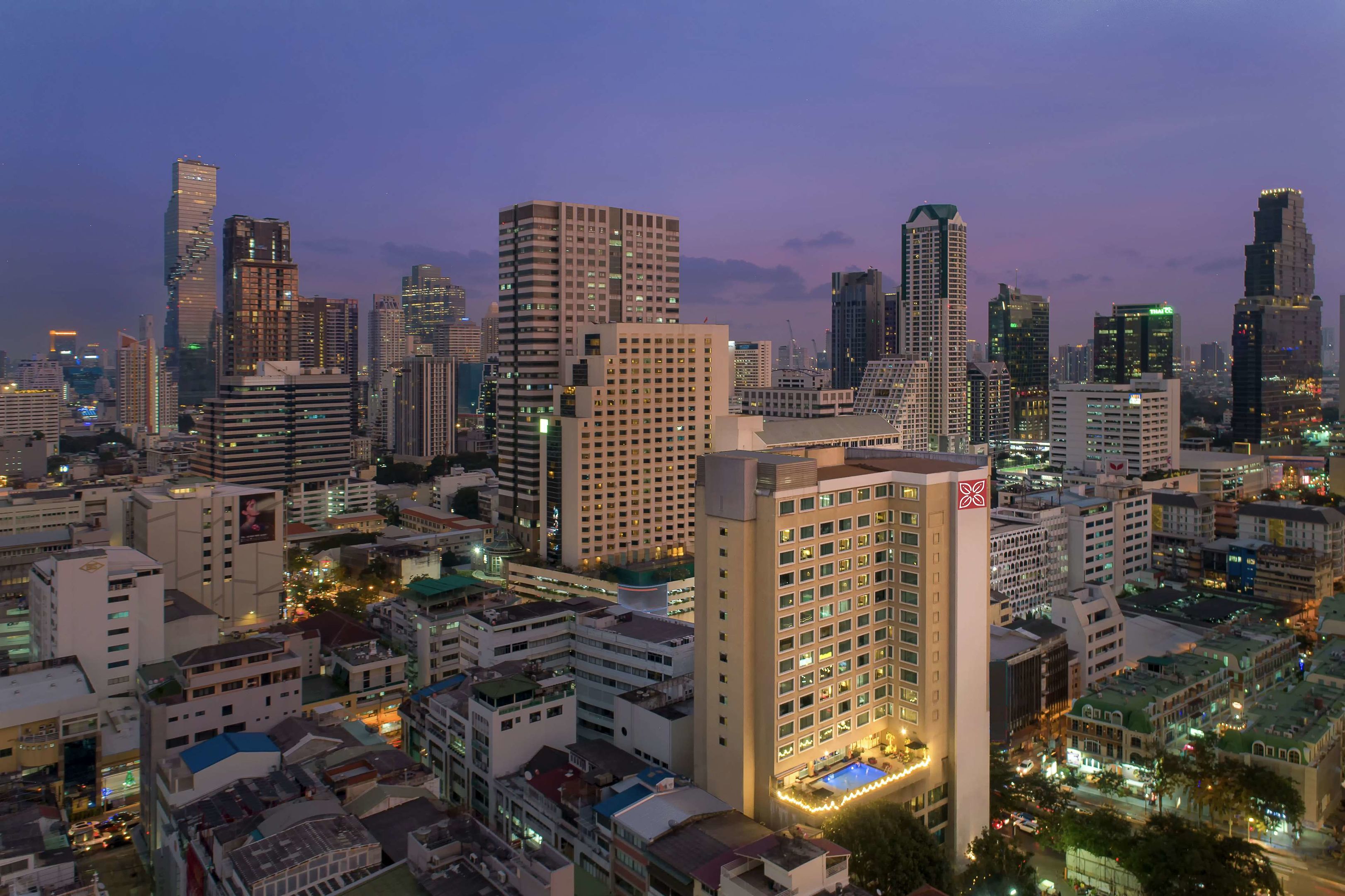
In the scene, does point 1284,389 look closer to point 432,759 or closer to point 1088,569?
point 1088,569

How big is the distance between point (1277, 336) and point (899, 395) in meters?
50.1

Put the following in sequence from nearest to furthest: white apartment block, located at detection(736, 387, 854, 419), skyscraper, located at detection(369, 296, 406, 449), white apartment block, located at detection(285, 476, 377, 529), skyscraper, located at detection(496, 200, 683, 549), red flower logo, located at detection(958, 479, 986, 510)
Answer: red flower logo, located at detection(958, 479, 986, 510) < skyscraper, located at detection(496, 200, 683, 549) < white apartment block, located at detection(285, 476, 377, 529) < white apartment block, located at detection(736, 387, 854, 419) < skyscraper, located at detection(369, 296, 406, 449)

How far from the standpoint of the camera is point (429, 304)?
160 metres

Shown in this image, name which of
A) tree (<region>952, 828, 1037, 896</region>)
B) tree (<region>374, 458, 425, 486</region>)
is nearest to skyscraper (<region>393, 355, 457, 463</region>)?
tree (<region>374, 458, 425, 486</region>)

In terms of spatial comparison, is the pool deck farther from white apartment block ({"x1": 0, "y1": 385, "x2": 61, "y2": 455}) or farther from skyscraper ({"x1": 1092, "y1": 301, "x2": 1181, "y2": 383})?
skyscraper ({"x1": 1092, "y1": 301, "x2": 1181, "y2": 383})

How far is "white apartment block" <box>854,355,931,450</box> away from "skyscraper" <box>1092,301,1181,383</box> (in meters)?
39.1

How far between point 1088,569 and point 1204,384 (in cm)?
14503

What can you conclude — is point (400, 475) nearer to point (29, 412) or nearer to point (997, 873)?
point (29, 412)

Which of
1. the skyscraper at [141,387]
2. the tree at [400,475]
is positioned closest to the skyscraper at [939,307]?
the tree at [400,475]

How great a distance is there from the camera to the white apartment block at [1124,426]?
62.6 metres

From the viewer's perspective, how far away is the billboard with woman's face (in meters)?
36.8

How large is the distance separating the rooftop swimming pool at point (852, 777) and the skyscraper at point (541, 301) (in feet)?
95.7

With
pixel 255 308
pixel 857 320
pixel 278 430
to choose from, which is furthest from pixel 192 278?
pixel 857 320

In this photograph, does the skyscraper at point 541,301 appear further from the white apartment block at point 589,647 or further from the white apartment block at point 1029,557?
the white apartment block at point 1029,557
